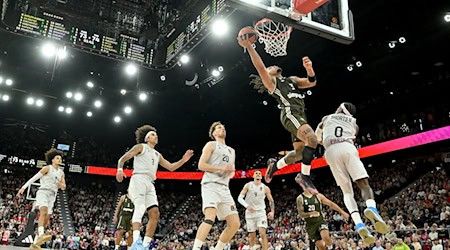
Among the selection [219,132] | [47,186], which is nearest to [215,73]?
[47,186]

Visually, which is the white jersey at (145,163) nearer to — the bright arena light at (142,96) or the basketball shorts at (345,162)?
the basketball shorts at (345,162)

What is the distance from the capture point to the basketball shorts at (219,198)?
17.4 ft

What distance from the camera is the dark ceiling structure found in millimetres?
14828

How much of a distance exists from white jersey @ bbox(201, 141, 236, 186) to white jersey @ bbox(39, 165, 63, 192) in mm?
4361

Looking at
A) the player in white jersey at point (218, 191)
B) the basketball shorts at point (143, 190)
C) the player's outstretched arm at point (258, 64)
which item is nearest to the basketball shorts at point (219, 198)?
the player in white jersey at point (218, 191)

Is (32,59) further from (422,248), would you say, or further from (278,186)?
(422,248)

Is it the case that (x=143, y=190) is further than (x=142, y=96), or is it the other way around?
(x=142, y=96)

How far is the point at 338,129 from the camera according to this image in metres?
4.82

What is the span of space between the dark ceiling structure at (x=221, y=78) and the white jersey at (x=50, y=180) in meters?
7.37

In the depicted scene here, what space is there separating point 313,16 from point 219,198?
3.53 metres

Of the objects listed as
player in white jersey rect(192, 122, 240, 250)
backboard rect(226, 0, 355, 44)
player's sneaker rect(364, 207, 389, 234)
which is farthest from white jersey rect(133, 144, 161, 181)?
player's sneaker rect(364, 207, 389, 234)

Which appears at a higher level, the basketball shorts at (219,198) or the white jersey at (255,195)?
the white jersey at (255,195)

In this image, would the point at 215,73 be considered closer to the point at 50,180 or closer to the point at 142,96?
the point at 142,96

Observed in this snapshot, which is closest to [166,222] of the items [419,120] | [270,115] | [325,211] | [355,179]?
[270,115]
